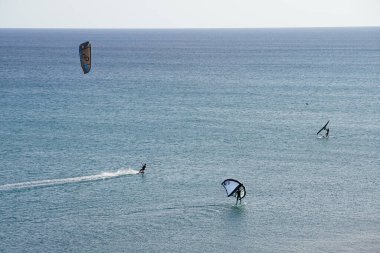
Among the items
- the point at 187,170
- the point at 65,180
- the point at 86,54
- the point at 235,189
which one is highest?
the point at 86,54

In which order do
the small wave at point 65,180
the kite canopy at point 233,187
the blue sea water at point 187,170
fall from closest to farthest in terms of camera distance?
1. the blue sea water at point 187,170
2. the kite canopy at point 233,187
3. the small wave at point 65,180

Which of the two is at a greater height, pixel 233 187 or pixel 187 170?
pixel 233 187

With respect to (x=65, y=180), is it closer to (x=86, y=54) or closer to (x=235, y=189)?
A: (x=86, y=54)

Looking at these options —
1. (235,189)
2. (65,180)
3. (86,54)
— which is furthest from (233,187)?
(65,180)

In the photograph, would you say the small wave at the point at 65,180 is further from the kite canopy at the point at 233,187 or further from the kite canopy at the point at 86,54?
the kite canopy at the point at 233,187

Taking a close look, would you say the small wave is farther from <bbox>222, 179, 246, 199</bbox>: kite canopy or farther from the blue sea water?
<bbox>222, 179, 246, 199</bbox>: kite canopy

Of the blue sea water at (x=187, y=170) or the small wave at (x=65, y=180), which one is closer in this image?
the blue sea water at (x=187, y=170)

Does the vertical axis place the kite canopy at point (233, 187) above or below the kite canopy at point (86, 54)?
below

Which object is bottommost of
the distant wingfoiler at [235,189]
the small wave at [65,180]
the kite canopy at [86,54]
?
the small wave at [65,180]

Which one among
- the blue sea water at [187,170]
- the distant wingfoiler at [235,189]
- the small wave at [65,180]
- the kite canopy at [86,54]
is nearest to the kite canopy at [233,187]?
the distant wingfoiler at [235,189]

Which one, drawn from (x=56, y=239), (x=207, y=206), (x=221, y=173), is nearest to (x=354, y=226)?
(x=207, y=206)
